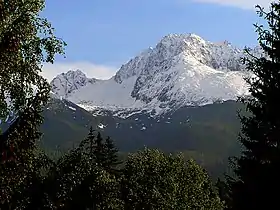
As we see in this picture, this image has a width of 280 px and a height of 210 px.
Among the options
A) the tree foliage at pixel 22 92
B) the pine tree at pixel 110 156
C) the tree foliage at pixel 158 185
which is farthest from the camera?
the pine tree at pixel 110 156

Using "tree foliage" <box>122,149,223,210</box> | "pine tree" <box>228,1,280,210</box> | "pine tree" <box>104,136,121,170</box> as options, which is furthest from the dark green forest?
"pine tree" <box>104,136,121,170</box>

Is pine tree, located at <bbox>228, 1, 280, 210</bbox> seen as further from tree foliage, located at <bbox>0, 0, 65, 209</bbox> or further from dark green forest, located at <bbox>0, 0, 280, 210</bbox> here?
tree foliage, located at <bbox>0, 0, 65, 209</bbox>

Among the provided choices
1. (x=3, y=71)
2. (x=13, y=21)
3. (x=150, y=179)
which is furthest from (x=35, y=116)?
(x=150, y=179)

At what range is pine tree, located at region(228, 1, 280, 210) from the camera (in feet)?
72.7

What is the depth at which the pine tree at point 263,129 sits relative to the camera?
22.2 meters

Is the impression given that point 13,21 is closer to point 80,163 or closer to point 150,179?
point 80,163

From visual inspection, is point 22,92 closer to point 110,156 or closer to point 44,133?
point 44,133

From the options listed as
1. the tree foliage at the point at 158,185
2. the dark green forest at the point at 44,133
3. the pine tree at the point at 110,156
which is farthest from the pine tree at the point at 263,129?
the pine tree at the point at 110,156

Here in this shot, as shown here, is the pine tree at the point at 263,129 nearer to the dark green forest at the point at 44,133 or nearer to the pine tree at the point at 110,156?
the dark green forest at the point at 44,133

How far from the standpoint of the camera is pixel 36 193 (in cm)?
4350

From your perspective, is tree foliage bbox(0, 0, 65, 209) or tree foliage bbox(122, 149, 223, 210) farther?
tree foliage bbox(122, 149, 223, 210)

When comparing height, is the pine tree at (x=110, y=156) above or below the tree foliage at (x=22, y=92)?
above

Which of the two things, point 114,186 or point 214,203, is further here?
point 214,203

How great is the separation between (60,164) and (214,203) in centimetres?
3115
